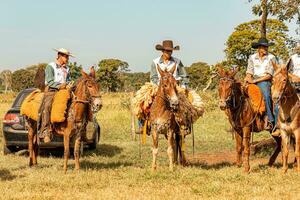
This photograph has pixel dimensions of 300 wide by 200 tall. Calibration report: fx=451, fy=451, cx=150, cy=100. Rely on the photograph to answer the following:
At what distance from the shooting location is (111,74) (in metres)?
93.4

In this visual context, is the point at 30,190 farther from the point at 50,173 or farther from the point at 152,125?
the point at 152,125

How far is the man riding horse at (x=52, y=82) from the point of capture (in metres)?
10.4

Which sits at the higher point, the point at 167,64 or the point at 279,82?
the point at 167,64

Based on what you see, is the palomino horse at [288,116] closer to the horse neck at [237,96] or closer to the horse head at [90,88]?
the horse neck at [237,96]

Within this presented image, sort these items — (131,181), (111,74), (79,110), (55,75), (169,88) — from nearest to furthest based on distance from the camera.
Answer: (131,181), (169,88), (79,110), (55,75), (111,74)

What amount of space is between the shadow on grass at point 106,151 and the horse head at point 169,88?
15.6ft

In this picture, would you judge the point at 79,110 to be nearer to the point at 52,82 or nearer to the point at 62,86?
the point at 62,86

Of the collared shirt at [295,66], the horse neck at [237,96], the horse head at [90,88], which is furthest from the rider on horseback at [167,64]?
the collared shirt at [295,66]

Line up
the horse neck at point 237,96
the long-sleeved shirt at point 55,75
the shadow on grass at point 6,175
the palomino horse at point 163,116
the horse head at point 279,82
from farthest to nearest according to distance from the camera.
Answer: the long-sleeved shirt at point 55,75
the horse neck at point 237,96
the palomino horse at point 163,116
the shadow on grass at point 6,175
the horse head at point 279,82

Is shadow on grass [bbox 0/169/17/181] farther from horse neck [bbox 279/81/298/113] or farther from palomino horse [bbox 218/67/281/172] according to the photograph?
horse neck [bbox 279/81/298/113]

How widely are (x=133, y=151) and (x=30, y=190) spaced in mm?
7292

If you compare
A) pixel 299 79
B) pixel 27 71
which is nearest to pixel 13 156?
pixel 299 79

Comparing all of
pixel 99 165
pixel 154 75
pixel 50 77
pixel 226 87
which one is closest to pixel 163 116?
pixel 154 75

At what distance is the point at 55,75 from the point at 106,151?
4.92m
